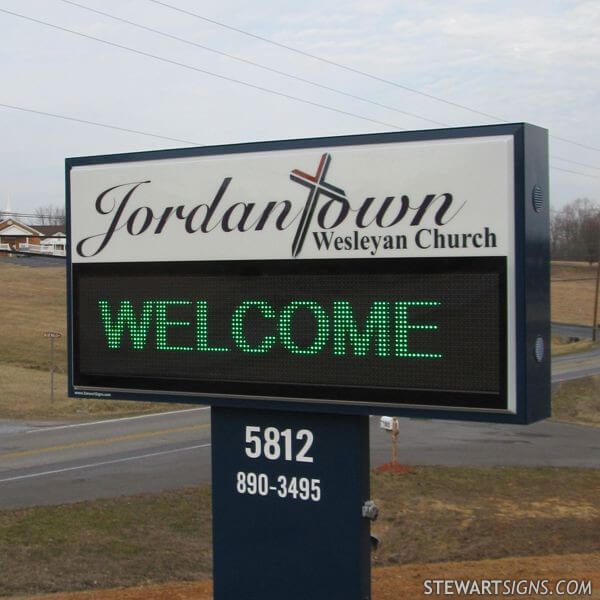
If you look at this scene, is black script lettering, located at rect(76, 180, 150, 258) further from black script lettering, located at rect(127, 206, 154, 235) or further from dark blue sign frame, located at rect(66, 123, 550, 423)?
dark blue sign frame, located at rect(66, 123, 550, 423)

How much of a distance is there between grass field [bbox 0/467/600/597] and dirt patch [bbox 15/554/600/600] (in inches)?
19.4

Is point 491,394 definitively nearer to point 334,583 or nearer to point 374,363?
point 374,363

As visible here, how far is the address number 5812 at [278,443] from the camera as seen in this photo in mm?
6461

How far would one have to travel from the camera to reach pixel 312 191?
20.2ft

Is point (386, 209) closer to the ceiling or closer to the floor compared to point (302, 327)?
closer to the ceiling

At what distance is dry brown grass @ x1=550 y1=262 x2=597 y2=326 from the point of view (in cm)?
7025

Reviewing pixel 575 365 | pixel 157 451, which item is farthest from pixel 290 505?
pixel 575 365

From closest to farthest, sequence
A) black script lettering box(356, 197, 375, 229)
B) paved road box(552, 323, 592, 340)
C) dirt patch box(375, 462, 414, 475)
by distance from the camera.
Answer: black script lettering box(356, 197, 375, 229) → dirt patch box(375, 462, 414, 475) → paved road box(552, 323, 592, 340)

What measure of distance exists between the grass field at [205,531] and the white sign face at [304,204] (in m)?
4.22

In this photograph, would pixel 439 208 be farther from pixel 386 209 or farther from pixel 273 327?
pixel 273 327

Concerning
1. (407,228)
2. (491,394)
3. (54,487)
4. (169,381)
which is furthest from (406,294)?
(54,487)

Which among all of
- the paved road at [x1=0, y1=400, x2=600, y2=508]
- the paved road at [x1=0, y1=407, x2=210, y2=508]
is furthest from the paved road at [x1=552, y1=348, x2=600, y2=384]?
the paved road at [x1=0, y1=407, x2=210, y2=508]

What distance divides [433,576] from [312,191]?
5.24m

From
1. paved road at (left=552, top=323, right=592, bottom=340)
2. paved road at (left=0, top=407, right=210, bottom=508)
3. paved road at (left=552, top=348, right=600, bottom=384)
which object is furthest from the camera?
paved road at (left=552, top=323, right=592, bottom=340)
